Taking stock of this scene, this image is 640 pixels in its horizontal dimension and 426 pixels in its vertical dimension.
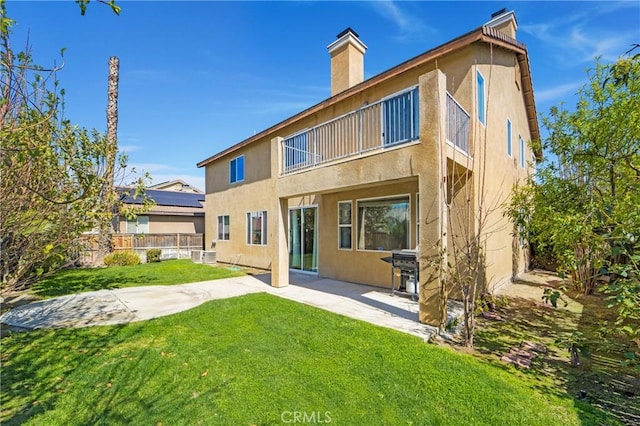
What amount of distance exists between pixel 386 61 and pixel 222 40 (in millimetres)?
6341

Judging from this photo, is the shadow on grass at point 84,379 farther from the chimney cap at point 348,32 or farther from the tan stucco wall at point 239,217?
the chimney cap at point 348,32

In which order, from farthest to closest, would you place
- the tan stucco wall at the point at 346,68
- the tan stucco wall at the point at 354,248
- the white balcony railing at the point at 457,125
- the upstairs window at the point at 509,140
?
1. the tan stucco wall at the point at 346,68
2. the upstairs window at the point at 509,140
3. the tan stucco wall at the point at 354,248
4. the white balcony railing at the point at 457,125

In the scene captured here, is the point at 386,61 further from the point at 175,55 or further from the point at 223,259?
the point at 223,259

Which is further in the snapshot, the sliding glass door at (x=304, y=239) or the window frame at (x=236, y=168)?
the window frame at (x=236, y=168)

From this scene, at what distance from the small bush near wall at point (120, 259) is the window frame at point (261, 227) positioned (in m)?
6.48

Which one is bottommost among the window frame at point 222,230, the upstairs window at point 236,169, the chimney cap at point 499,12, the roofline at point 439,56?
the window frame at point 222,230

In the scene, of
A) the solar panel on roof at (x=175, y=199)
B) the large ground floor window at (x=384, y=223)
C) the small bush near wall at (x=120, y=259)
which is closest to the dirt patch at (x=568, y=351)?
the large ground floor window at (x=384, y=223)

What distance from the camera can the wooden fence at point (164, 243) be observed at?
17.9 meters

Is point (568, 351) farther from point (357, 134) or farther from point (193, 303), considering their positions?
point (193, 303)

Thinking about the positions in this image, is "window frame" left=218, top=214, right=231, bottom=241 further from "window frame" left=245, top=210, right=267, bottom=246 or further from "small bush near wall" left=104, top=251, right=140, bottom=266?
"small bush near wall" left=104, top=251, right=140, bottom=266

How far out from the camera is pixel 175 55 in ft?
33.8

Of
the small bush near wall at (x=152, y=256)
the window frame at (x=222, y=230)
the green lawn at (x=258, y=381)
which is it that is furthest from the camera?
the small bush near wall at (x=152, y=256)

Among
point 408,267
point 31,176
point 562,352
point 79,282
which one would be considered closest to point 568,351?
point 562,352

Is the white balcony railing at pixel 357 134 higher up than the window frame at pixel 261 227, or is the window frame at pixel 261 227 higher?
the white balcony railing at pixel 357 134
